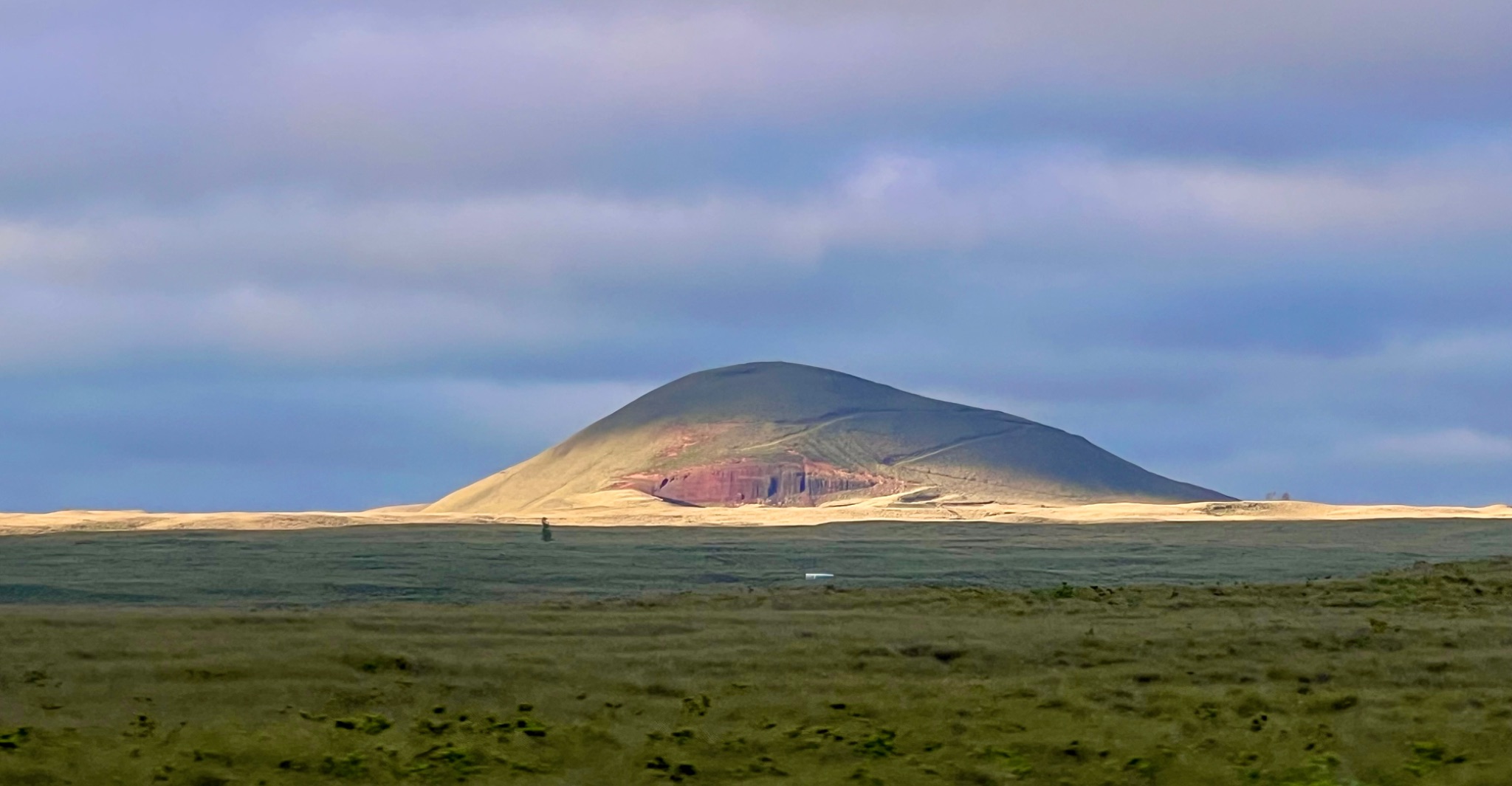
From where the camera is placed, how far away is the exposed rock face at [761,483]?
130 m

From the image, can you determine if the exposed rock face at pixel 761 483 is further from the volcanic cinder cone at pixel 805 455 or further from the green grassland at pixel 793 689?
the green grassland at pixel 793 689

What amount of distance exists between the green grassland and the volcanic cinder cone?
8579 centimetres

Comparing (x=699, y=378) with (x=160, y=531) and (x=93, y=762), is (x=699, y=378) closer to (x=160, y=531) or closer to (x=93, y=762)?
(x=160, y=531)

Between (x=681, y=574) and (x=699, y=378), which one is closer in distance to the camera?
(x=681, y=574)

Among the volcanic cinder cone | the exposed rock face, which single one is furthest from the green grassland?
the exposed rock face

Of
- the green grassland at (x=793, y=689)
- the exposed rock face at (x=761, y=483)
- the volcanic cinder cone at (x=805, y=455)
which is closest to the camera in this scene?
the green grassland at (x=793, y=689)

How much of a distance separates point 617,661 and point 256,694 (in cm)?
468

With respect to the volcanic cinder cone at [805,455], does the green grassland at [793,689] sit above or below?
below

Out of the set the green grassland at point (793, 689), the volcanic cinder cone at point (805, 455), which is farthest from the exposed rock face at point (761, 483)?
the green grassland at point (793, 689)

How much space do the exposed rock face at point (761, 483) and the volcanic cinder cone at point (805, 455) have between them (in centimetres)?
15

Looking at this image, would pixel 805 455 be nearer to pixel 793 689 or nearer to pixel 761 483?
pixel 761 483

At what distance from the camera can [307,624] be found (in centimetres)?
2361

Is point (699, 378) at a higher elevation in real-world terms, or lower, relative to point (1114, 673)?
higher

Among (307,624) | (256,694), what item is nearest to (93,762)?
(256,694)
